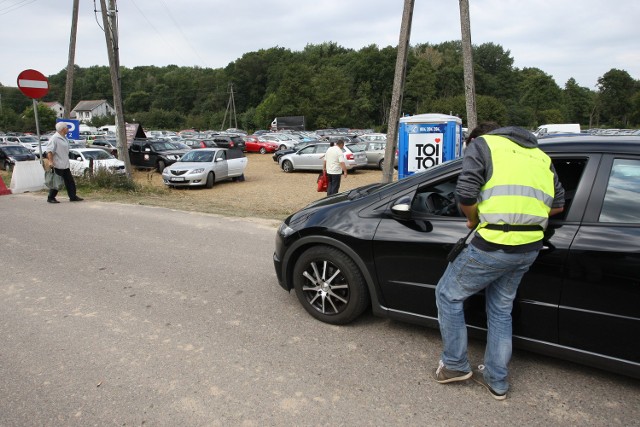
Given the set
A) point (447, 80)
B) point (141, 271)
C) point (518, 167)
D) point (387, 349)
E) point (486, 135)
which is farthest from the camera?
point (447, 80)

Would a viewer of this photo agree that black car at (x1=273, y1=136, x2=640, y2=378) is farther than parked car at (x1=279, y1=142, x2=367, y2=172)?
No

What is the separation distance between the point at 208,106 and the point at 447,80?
58.7 meters

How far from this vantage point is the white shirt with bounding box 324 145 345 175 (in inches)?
413

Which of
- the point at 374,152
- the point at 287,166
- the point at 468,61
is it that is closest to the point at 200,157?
the point at 287,166

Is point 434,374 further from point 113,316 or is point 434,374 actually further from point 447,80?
point 447,80

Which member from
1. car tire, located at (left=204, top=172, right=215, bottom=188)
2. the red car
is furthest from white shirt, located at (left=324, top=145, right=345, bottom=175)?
the red car

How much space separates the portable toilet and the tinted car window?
19.2 feet

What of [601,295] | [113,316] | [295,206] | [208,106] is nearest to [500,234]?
[601,295]

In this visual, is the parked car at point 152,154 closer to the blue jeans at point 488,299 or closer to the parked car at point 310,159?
the parked car at point 310,159

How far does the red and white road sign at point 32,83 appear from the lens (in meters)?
10.7

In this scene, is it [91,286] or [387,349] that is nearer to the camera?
[387,349]

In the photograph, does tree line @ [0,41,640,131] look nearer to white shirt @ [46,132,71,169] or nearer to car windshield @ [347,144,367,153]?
car windshield @ [347,144,367,153]

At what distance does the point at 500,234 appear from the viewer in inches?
94.7

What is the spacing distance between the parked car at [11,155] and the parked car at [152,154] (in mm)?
5112
